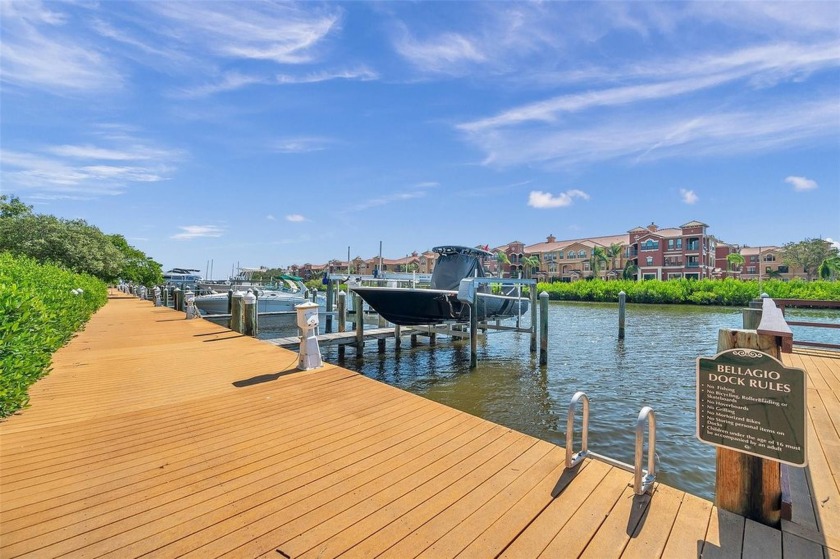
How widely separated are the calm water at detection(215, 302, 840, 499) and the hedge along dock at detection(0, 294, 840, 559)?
6.80 ft

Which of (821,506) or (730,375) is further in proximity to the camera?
(821,506)

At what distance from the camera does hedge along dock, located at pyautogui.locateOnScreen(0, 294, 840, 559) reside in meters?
2.56

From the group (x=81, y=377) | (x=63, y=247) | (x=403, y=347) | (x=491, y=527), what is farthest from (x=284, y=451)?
(x=63, y=247)

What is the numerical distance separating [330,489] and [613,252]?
74.4m

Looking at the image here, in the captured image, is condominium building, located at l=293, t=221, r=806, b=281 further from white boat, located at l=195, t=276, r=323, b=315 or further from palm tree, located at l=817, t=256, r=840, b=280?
white boat, located at l=195, t=276, r=323, b=315

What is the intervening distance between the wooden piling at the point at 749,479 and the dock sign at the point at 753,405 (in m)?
0.15

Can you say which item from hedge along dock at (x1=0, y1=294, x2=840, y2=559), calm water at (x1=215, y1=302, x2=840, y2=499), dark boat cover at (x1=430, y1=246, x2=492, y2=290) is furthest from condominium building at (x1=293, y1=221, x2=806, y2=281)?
hedge along dock at (x1=0, y1=294, x2=840, y2=559)

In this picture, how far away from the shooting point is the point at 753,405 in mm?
2604

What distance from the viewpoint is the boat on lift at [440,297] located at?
540 inches

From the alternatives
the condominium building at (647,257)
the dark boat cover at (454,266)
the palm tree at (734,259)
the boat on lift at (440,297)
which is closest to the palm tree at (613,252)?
the condominium building at (647,257)

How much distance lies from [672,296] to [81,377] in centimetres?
5367

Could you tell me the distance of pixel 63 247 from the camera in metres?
32.1

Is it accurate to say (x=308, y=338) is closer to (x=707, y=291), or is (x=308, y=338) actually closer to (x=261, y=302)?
(x=261, y=302)

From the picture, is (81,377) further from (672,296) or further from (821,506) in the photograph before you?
(672,296)
